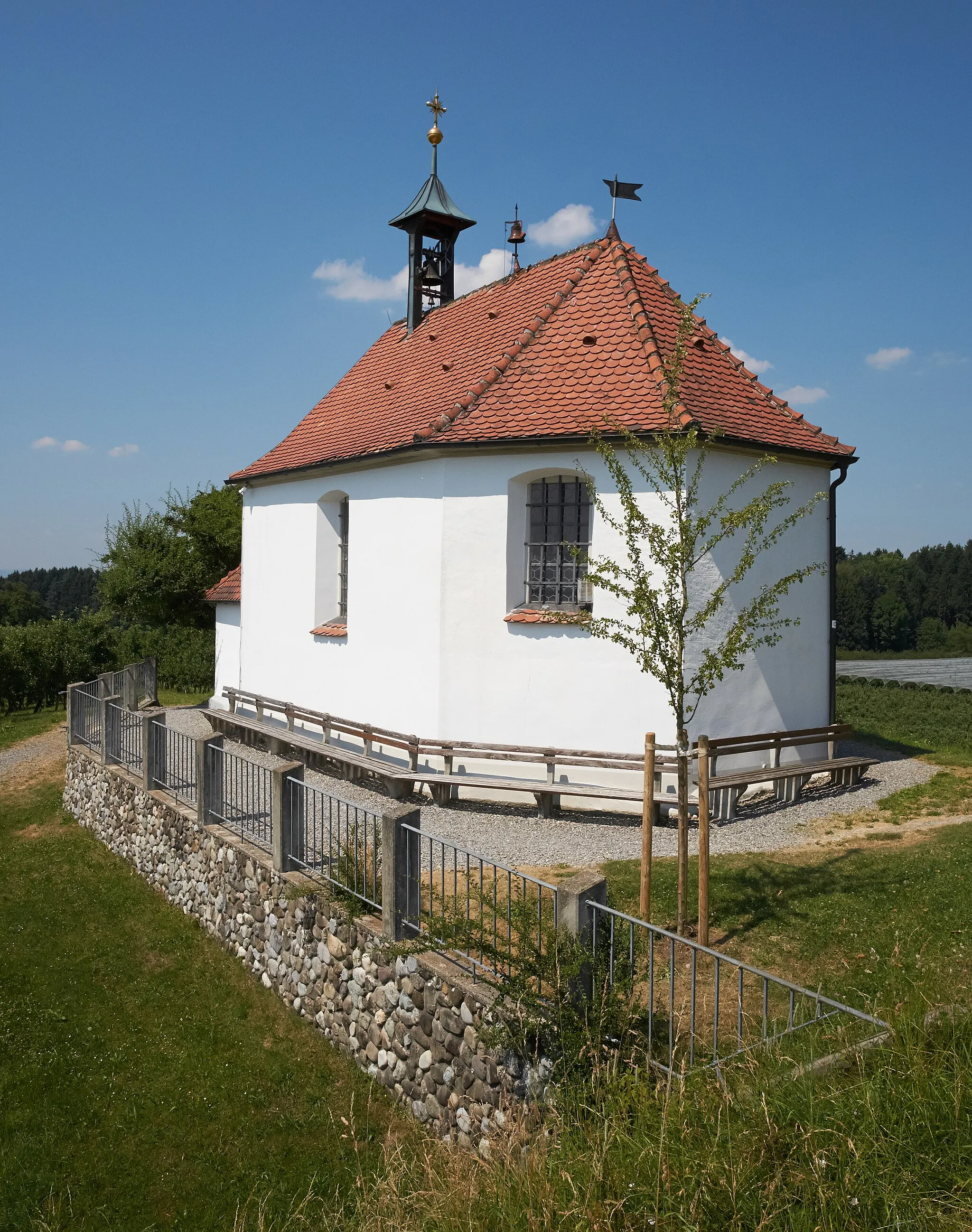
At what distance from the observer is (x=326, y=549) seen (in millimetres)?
15633

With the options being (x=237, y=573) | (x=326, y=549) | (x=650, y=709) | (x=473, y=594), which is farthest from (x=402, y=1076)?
(x=237, y=573)

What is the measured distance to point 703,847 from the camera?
6.78 m

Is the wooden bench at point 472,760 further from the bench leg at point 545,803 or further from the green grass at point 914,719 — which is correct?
the green grass at point 914,719

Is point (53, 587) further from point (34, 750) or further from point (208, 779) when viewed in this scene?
point (208, 779)

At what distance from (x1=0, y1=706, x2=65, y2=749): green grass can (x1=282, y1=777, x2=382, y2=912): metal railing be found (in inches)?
601

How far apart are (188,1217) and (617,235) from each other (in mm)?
13498

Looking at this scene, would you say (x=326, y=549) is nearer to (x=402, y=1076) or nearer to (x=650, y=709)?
(x=650, y=709)

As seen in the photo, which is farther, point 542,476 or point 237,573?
point 237,573

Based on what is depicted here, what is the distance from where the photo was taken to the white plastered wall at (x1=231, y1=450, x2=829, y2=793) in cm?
1138

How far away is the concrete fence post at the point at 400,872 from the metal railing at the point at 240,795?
2.20 metres

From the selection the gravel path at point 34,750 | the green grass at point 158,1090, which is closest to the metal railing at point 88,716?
the gravel path at point 34,750

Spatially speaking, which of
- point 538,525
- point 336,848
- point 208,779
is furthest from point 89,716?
point 538,525

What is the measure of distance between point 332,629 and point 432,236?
29.2ft

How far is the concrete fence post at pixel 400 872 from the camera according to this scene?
645 centimetres
